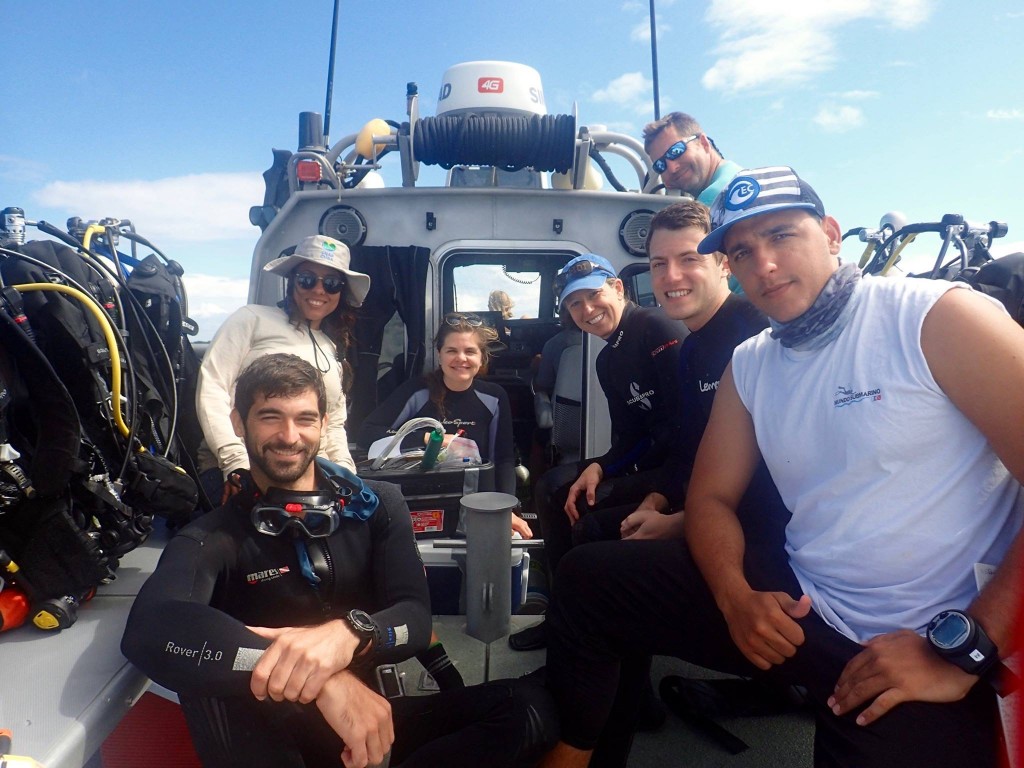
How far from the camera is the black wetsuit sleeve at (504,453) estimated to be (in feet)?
10.3

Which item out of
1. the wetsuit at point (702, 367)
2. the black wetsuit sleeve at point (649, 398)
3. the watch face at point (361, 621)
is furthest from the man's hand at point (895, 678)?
the black wetsuit sleeve at point (649, 398)

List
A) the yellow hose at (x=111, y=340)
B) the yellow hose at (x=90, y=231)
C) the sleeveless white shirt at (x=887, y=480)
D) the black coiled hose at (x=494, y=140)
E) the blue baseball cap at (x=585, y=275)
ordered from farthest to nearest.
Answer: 1. the black coiled hose at (x=494, y=140)
2. the yellow hose at (x=90, y=231)
3. the blue baseball cap at (x=585, y=275)
4. the yellow hose at (x=111, y=340)
5. the sleeveless white shirt at (x=887, y=480)

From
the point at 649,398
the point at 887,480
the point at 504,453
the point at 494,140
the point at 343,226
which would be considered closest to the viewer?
the point at 887,480

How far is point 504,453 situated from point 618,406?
30.7 inches

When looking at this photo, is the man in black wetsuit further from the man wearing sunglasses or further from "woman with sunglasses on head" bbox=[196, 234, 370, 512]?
the man wearing sunglasses

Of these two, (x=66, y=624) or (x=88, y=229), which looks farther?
(x=88, y=229)

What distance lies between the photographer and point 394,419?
10.8 ft

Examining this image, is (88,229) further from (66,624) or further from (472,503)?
(472,503)

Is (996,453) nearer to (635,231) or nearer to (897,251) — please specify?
(635,231)

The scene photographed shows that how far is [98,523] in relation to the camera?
1.84 metres

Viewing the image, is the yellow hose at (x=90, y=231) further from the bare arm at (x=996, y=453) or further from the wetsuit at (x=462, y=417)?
the bare arm at (x=996, y=453)

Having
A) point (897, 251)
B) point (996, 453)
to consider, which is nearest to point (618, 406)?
point (996, 453)

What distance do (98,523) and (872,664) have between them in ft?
7.02

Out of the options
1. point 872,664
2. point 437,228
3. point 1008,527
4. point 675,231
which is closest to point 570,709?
point 872,664
